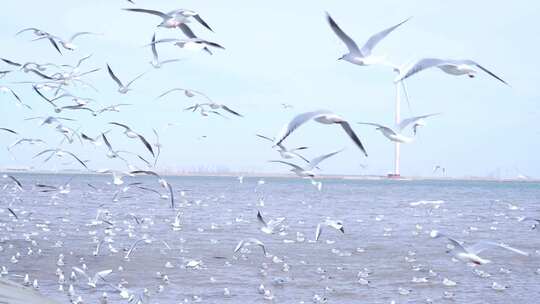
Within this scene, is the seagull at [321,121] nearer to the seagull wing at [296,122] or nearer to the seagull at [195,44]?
the seagull wing at [296,122]

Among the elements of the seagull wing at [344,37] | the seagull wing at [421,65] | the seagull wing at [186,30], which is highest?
the seagull wing at [186,30]

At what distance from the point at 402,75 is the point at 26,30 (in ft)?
27.7

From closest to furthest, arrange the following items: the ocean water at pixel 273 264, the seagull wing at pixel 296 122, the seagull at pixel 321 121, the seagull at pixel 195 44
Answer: the seagull wing at pixel 296 122 → the seagull at pixel 321 121 → the seagull at pixel 195 44 → the ocean water at pixel 273 264

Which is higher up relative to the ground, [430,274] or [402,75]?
[402,75]

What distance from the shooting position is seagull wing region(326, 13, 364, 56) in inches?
331

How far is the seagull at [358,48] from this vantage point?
27.9 ft

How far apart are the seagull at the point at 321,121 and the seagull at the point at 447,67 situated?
1088 millimetres

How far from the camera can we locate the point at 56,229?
98.9ft

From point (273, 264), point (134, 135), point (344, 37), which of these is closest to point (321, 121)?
point (344, 37)

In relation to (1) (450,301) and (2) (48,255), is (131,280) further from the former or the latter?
(1) (450,301)

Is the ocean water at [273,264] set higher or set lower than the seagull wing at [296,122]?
lower

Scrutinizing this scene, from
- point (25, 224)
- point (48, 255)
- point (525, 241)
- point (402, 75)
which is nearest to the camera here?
point (402, 75)

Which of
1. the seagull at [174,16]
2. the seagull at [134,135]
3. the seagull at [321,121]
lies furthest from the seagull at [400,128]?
the seagull at [134,135]

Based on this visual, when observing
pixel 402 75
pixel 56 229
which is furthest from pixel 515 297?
pixel 56 229
